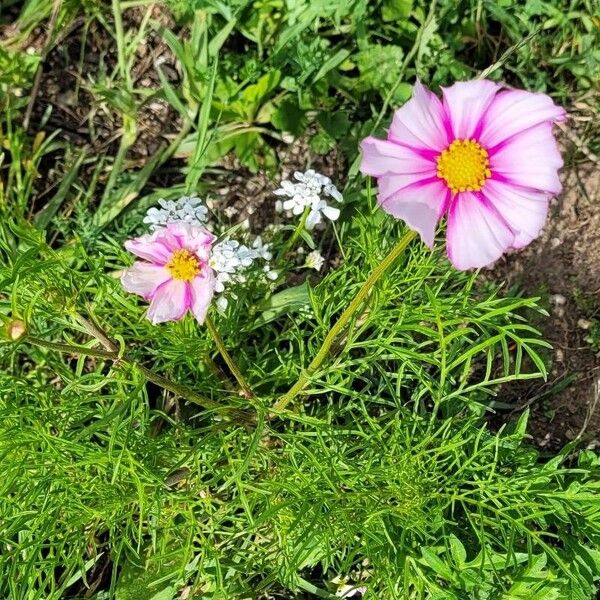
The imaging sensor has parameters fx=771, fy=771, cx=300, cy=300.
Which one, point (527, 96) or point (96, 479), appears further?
point (96, 479)

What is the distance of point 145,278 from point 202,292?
0.09 m

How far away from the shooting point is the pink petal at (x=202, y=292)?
3.14ft

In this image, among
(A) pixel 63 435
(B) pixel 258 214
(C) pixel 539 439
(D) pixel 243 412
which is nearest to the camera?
(A) pixel 63 435

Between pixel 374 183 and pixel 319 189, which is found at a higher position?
pixel 374 183

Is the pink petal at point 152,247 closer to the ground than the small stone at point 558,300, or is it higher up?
closer to the ground

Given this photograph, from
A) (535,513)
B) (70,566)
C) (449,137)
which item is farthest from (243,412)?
(449,137)

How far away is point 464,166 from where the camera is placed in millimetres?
843

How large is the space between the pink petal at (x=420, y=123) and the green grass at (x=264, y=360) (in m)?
0.15

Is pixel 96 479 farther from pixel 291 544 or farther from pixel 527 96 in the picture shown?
pixel 527 96

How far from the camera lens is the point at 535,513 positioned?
45.9 inches

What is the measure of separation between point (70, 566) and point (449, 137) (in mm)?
898

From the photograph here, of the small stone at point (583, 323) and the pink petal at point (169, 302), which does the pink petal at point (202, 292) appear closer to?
the pink petal at point (169, 302)

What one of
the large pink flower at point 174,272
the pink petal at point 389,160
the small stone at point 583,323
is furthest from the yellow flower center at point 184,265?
the small stone at point 583,323

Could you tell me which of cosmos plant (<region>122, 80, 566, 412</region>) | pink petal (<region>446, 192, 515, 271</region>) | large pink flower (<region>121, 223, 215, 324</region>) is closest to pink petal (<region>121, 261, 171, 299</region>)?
large pink flower (<region>121, 223, 215, 324</region>)
